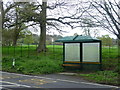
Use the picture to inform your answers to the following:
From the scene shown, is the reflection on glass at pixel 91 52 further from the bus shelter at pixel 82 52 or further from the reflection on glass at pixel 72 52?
the reflection on glass at pixel 72 52

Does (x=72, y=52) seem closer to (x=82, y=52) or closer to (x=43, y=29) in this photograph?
(x=82, y=52)

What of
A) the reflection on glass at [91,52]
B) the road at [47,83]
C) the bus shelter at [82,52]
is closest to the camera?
the road at [47,83]

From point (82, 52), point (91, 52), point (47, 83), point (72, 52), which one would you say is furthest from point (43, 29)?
point (47, 83)

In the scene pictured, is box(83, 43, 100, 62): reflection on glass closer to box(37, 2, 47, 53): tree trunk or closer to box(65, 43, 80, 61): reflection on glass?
box(65, 43, 80, 61): reflection on glass

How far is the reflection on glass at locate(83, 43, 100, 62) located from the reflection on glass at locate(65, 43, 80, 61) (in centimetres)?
54

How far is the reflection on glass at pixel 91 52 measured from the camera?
14.2 meters

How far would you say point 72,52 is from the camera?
14992mm

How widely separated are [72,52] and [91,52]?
145 centimetres

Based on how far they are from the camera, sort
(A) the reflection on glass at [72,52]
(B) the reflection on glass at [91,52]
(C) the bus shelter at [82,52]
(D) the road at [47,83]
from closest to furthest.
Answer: (D) the road at [47,83], (C) the bus shelter at [82,52], (B) the reflection on glass at [91,52], (A) the reflection on glass at [72,52]

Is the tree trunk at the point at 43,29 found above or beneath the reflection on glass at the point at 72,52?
above

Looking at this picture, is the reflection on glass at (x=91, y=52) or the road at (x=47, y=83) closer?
the road at (x=47, y=83)

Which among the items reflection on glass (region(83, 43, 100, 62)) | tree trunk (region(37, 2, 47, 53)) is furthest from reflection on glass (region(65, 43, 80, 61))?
tree trunk (region(37, 2, 47, 53))

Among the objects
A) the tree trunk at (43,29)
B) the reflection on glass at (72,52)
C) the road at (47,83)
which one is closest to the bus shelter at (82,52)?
the reflection on glass at (72,52)

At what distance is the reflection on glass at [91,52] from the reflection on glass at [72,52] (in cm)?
54
